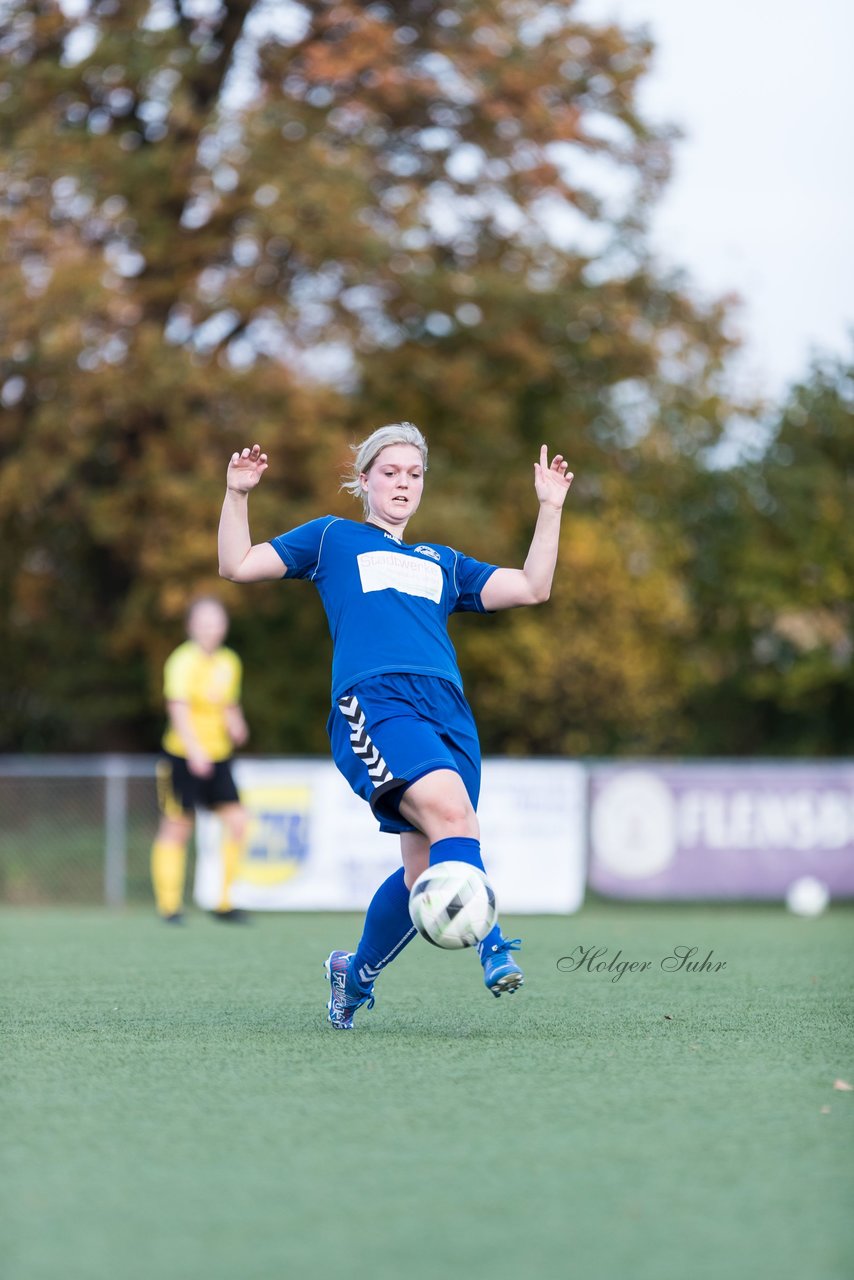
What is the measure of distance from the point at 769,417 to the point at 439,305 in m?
5.26

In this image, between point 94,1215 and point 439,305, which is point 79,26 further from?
point 94,1215

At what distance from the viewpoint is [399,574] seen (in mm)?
5305

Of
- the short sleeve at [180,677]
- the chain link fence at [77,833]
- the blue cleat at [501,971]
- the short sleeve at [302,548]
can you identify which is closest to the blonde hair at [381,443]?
the short sleeve at [302,548]

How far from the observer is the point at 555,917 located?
13617 mm

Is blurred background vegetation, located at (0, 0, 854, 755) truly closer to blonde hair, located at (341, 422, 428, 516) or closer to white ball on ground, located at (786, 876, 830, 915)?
white ball on ground, located at (786, 876, 830, 915)

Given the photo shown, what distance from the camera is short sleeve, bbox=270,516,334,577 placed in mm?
5324

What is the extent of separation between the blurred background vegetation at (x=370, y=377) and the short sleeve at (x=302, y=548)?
42.7ft

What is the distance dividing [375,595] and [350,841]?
29.4 ft

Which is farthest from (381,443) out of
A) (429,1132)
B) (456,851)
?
(429,1132)

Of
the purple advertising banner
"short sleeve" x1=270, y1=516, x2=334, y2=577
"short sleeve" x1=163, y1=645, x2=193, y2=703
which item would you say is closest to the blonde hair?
"short sleeve" x1=270, y1=516, x2=334, y2=577

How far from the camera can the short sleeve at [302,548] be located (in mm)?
5324

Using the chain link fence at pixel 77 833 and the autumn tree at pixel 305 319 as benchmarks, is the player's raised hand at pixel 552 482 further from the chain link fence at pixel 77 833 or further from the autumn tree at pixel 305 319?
the autumn tree at pixel 305 319

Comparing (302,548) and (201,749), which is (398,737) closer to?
(302,548)

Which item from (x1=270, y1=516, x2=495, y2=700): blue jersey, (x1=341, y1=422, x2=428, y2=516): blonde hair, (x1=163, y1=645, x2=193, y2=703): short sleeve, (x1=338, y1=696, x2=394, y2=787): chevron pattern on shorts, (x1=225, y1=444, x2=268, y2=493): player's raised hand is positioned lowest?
(x1=338, y1=696, x2=394, y2=787): chevron pattern on shorts
